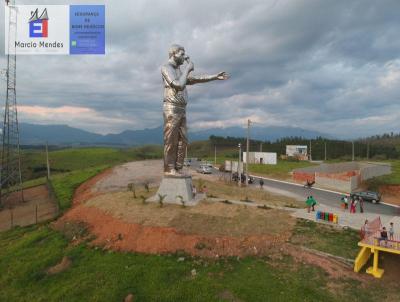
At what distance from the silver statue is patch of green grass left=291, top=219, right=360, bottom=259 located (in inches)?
311

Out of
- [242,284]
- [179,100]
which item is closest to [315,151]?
[179,100]

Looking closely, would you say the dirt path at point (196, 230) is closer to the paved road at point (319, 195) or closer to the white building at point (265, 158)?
the paved road at point (319, 195)

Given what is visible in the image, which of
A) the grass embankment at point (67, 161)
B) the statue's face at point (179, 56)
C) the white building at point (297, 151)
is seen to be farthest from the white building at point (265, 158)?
the statue's face at point (179, 56)

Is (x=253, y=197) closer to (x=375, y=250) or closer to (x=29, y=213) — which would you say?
(x=375, y=250)

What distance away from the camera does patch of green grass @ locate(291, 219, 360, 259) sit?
14.1 metres

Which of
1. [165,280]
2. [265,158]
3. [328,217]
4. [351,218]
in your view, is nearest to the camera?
[165,280]

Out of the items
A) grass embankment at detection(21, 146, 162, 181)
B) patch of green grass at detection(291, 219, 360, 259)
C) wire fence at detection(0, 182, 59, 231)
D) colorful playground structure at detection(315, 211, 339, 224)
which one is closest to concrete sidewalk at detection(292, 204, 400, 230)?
colorful playground structure at detection(315, 211, 339, 224)

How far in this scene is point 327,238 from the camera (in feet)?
50.9

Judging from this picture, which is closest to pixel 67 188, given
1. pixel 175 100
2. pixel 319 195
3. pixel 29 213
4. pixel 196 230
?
pixel 29 213

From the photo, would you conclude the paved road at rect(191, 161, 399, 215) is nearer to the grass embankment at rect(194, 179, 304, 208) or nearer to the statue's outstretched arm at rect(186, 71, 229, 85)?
the grass embankment at rect(194, 179, 304, 208)

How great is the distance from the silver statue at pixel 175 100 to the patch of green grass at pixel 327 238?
25.9ft

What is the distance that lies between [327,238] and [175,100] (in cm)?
1083

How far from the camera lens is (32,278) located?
13734 millimetres

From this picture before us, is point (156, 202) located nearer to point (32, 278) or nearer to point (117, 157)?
point (32, 278)
